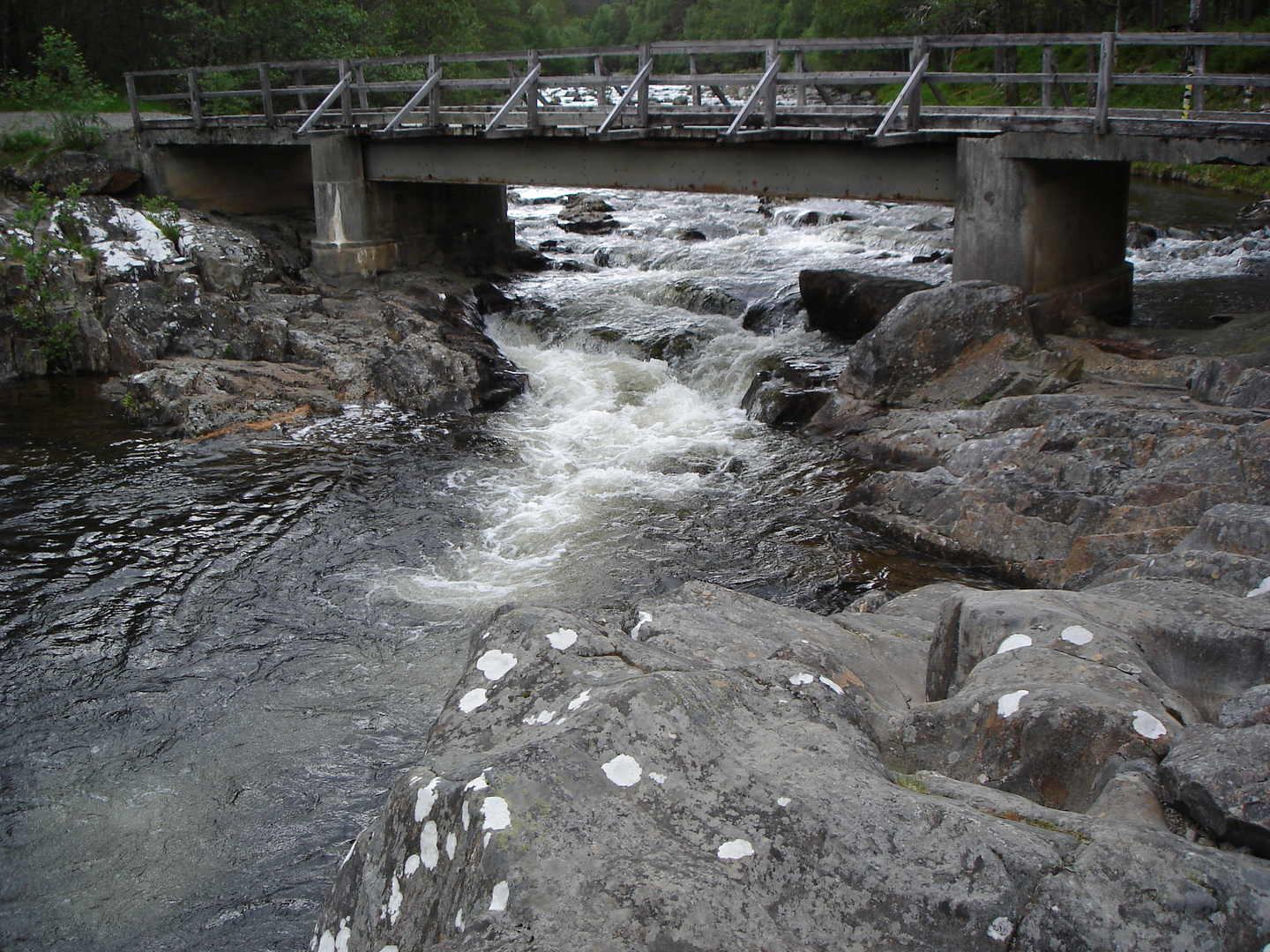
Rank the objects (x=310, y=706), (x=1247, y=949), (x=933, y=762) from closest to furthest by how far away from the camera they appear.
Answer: (x=1247, y=949) → (x=933, y=762) → (x=310, y=706)

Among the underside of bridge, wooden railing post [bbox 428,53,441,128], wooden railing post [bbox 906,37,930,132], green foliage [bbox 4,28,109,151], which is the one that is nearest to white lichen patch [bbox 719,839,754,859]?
the underside of bridge

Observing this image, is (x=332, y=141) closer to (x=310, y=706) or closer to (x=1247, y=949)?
(x=310, y=706)

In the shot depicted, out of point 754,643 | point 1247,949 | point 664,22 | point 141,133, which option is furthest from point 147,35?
point 664,22

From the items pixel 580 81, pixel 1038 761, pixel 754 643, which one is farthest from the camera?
pixel 580 81

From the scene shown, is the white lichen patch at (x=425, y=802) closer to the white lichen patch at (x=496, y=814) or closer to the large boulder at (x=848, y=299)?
the white lichen patch at (x=496, y=814)

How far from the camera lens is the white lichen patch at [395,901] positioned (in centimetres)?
366

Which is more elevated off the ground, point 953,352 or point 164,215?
point 164,215

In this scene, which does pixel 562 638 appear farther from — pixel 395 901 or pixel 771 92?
pixel 771 92

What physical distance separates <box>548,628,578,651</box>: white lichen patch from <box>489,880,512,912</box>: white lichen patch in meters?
1.47

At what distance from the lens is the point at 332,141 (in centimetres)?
1972

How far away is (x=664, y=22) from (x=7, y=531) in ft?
454

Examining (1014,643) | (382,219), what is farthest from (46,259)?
(1014,643)

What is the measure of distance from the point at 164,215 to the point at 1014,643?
19.4 metres

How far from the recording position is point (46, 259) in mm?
17734
